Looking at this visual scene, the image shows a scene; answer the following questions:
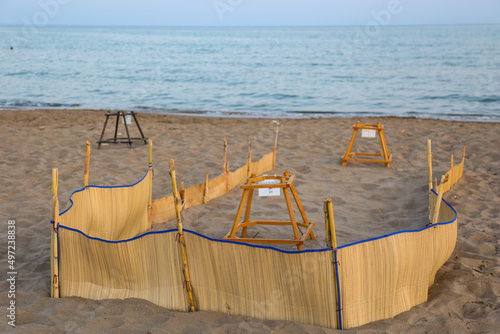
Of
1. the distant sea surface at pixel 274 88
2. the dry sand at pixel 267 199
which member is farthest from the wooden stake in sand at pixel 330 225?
the distant sea surface at pixel 274 88

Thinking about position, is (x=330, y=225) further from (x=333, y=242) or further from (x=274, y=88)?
(x=274, y=88)

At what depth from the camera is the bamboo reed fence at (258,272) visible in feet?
10.8

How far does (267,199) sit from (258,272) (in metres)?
3.11

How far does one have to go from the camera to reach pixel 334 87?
23969mm

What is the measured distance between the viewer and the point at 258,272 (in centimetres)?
339

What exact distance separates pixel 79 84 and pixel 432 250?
24.9 meters

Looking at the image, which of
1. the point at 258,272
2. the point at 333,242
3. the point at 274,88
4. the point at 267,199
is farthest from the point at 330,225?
the point at 274,88

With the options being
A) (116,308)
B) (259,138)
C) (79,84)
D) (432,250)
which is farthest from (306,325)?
(79,84)

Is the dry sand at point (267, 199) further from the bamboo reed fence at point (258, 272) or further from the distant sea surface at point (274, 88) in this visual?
the distant sea surface at point (274, 88)

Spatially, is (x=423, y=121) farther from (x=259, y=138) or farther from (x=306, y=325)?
(x=306, y=325)

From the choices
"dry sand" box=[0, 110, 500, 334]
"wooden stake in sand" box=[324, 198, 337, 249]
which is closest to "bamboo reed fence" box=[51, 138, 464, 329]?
"wooden stake in sand" box=[324, 198, 337, 249]

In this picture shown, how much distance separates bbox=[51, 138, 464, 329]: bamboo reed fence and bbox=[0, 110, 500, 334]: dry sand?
112 millimetres

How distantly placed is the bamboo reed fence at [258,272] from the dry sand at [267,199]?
0.37 ft

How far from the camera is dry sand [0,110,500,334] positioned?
3496 mm
